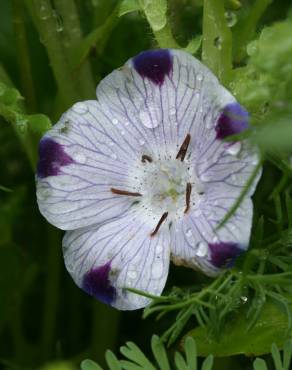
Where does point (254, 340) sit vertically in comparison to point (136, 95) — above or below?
below

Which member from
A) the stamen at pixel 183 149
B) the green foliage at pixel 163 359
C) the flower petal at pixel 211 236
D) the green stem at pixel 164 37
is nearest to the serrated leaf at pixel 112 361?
the green foliage at pixel 163 359

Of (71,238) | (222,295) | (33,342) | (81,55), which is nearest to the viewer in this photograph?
(222,295)

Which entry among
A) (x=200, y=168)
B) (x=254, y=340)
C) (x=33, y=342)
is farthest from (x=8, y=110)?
(x=33, y=342)

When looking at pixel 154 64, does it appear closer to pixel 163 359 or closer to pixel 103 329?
pixel 163 359

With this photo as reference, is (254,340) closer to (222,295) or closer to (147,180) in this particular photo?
(222,295)

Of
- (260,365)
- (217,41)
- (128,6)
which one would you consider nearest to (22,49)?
(128,6)

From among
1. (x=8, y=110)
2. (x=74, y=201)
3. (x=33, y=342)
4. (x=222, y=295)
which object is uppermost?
(x=8, y=110)
